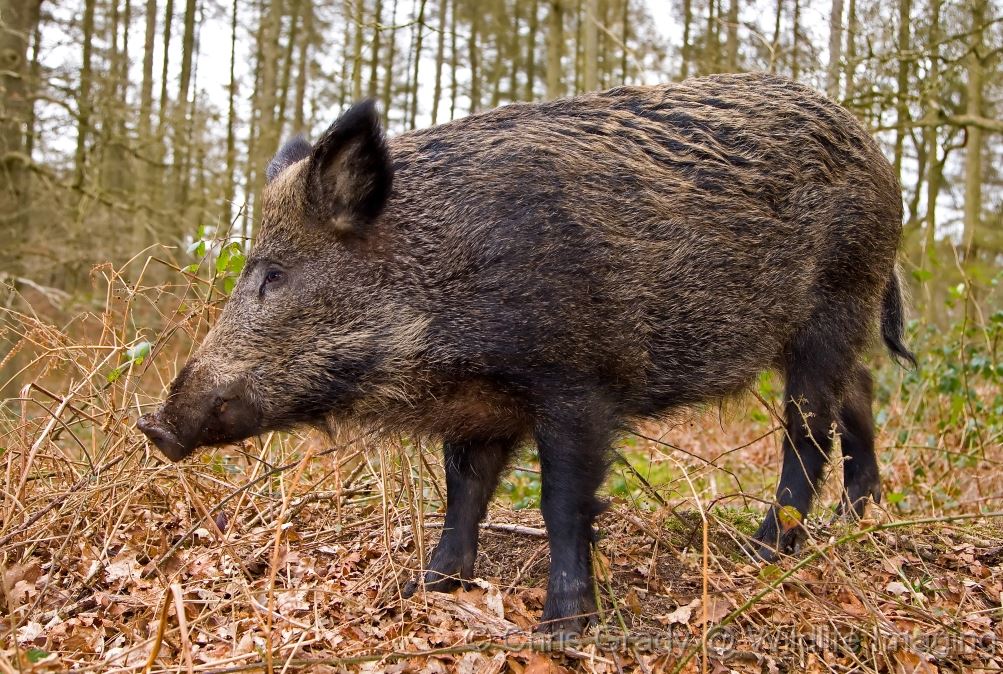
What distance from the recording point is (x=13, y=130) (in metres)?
8.84

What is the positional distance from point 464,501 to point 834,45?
7002 millimetres

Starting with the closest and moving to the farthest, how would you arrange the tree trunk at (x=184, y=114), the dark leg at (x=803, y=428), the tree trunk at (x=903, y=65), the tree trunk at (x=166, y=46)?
the dark leg at (x=803, y=428) < the tree trunk at (x=903, y=65) < the tree trunk at (x=184, y=114) < the tree trunk at (x=166, y=46)

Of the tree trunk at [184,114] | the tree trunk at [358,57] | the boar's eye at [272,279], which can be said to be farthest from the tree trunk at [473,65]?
the boar's eye at [272,279]

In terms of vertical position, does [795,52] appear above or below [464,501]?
above

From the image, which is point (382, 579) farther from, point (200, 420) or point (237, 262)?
point (237, 262)

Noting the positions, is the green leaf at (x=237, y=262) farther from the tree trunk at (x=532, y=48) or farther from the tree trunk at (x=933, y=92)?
the tree trunk at (x=532, y=48)

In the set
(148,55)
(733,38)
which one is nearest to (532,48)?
(733,38)

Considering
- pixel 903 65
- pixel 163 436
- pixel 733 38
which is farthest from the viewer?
pixel 733 38

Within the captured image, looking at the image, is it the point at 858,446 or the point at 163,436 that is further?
the point at 858,446

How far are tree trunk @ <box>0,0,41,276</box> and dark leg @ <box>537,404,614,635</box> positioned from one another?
7428mm

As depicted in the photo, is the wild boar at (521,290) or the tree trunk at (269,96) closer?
the wild boar at (521,290)

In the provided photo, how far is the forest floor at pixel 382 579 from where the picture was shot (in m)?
2.95

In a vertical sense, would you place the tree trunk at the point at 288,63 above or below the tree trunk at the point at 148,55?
above

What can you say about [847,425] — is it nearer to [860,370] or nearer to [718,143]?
[860,370]
